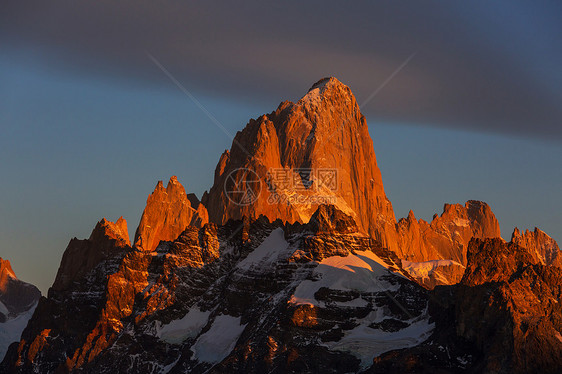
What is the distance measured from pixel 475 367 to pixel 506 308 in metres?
10.1

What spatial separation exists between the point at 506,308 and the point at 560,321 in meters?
8.57

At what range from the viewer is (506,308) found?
651 feet

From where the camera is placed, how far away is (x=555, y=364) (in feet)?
621

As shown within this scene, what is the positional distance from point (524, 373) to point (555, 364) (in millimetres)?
5120

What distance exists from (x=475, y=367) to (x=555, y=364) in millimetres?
13277

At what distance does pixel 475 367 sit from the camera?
197375 mm

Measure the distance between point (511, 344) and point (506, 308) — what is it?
8.12m

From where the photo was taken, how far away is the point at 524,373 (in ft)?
616

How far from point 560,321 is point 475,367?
1493 cm
